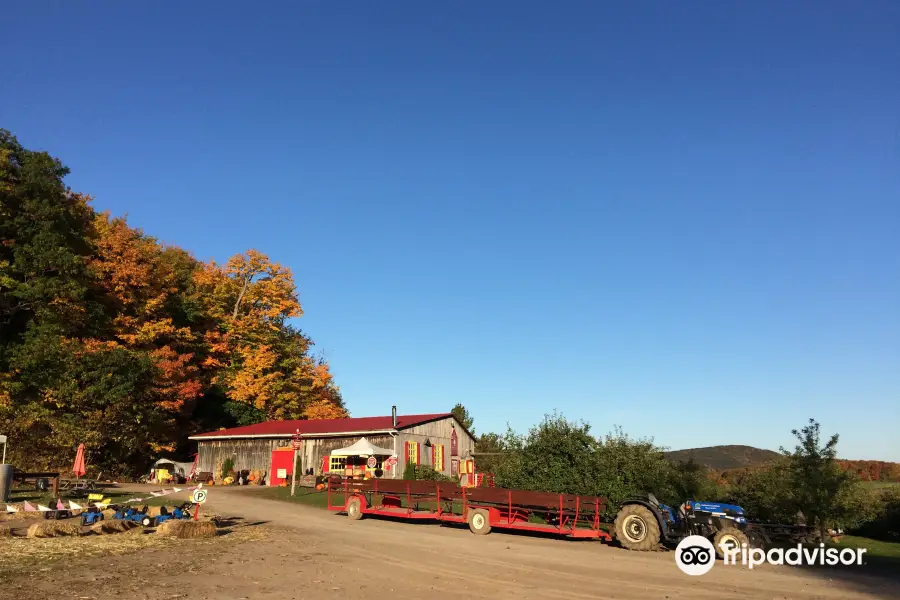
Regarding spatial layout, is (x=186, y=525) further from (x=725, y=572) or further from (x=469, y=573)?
(x=725, y=572)

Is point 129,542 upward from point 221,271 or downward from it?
downward

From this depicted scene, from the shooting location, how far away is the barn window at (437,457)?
33812mm

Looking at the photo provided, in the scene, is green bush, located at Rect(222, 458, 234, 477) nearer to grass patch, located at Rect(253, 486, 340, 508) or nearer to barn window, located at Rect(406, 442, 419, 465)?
grass patch, located at Rect(253, 486, 340, 508)

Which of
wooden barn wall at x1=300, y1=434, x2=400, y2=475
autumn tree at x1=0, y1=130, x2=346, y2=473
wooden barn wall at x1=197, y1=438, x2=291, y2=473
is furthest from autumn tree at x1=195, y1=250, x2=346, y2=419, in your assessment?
wooden barn wall at x1=300, y1=434, x2=400, y2=475

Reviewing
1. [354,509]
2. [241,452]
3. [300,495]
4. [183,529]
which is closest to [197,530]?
[183,529]

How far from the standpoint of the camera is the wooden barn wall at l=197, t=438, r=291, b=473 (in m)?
34.8

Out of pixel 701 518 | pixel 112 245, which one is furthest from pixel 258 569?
pixel 112 245

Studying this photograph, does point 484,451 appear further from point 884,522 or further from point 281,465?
point 884,522

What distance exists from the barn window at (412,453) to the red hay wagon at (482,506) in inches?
422

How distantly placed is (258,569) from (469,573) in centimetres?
387

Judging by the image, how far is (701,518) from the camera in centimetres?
1396

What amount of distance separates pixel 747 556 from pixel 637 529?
2415mm

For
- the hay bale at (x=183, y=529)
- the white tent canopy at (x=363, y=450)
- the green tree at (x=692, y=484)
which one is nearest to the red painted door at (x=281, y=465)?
the white tent canopy at (x=363, y=450)

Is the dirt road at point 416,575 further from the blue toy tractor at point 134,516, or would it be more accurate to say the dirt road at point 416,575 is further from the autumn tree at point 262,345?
the autumn tree at point 262,345
